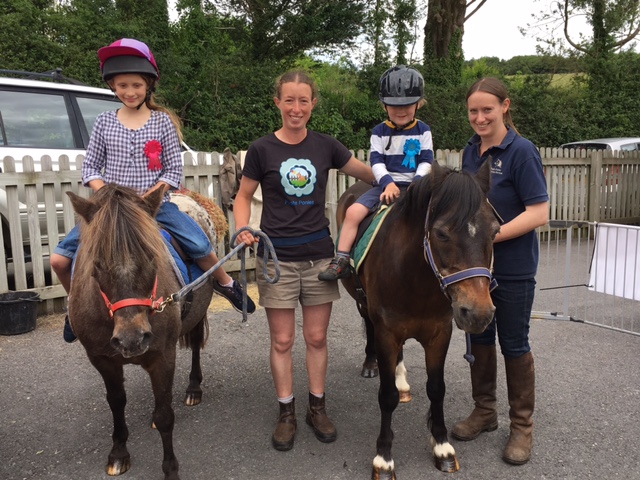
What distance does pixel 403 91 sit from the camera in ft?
11.9

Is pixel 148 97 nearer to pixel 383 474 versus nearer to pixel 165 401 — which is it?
pixel 165 401

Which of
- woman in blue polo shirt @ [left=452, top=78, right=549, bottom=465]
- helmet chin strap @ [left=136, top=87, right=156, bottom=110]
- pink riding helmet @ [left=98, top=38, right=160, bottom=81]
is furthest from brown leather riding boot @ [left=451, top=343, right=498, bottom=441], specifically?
pink riding helmet @ [left=98, top=38, right=160, bottom=81]

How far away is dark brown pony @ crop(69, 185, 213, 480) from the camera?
92.9 inches

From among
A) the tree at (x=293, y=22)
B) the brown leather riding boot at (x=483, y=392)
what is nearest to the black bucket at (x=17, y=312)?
the brown leather riding boot at (x=483, y=392)

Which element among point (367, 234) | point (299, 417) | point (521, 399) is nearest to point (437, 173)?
point (367, 234)

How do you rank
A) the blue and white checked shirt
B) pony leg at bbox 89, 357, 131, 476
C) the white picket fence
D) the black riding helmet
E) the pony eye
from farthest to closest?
the white picket fence → the black riding helmet → the blue and white checked shirt → pony leg at bbox 89, 357, 131, 476 → the pony eye

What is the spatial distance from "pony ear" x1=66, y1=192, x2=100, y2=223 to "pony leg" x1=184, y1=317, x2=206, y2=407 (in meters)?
1.83

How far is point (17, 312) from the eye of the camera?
211 inches

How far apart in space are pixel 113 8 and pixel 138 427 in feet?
40.7

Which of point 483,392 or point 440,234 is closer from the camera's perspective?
point 440,234

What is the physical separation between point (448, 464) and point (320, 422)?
2.83 ft

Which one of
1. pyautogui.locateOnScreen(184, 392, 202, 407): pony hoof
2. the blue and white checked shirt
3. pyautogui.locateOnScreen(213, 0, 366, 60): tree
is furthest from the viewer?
pyautogui.locateOnScreen(213, 0, 366, 60): tree

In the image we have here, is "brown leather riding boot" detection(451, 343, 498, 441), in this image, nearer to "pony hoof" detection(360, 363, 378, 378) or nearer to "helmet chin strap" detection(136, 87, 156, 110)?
"pony hoof" detection(360, 363, 378, 378)

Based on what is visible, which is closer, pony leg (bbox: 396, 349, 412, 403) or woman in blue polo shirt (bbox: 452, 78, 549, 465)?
woman in blue polo shirt (bbox: 452, 78, 549, 465)
